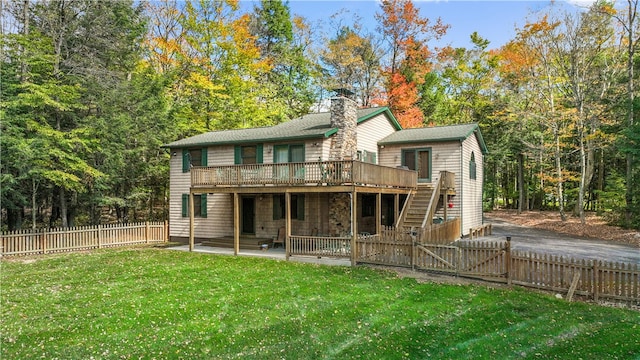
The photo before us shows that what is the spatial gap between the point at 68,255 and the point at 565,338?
18130 millimetres

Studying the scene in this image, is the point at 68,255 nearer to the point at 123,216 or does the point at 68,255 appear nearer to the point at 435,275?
the point at 123,216

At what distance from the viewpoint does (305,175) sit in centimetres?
1562

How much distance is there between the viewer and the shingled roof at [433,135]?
20.3 metres

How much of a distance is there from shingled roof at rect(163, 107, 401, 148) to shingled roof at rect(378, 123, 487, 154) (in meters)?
1.64

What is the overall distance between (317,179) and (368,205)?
6.60 meters

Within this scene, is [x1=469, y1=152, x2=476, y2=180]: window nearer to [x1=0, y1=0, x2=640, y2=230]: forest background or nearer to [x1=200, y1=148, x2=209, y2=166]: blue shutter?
[x1=0, y1=0, x2=640, y2=230]: forest background

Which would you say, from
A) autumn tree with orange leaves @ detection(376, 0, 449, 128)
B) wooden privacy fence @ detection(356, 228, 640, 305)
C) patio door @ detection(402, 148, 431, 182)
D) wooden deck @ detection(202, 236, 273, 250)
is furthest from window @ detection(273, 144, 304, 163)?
autumn tree with orange leaves @ detection(376, 0, 449, 128)

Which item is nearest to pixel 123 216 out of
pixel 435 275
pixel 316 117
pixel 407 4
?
pixel 316 117

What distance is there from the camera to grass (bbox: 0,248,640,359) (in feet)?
22.1

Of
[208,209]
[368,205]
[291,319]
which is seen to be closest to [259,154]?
[208,209]

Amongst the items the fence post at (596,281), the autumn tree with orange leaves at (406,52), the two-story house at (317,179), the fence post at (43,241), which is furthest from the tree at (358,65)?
the fence post at (596,281)

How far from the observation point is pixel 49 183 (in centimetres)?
2148

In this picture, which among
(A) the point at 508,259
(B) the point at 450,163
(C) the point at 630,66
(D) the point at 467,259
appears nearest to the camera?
(A) the point at 508,259

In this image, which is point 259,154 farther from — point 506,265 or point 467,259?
point 506,265
